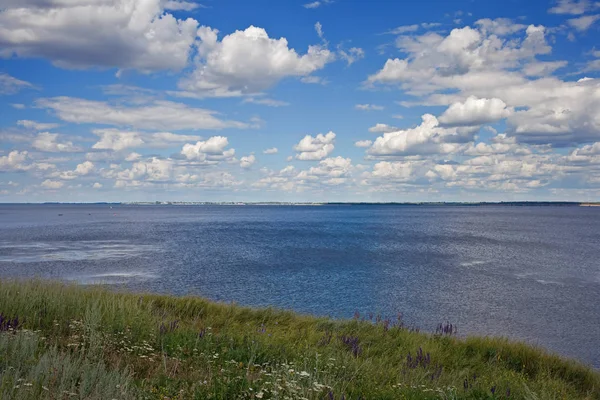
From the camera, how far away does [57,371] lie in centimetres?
593

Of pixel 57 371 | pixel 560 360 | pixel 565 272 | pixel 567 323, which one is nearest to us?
pixel 57 371

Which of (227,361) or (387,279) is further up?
(227,361)

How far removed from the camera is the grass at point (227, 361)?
233 inches

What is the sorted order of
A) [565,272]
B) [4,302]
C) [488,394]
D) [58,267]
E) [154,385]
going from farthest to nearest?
[565,272] < [58,267] < [4,302] < [488,394] < [154,385]

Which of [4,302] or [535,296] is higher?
[4,302]

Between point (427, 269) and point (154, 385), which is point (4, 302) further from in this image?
point (427, 269)

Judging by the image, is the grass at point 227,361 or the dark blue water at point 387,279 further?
the dark blue water at point 387,279

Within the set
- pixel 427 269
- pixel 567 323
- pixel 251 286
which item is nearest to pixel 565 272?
pixel 427 269

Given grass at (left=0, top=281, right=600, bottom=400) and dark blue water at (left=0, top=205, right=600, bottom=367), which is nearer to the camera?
grass at (left=0, top=281, right=600, bottom=400)

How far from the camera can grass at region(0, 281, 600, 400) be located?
19.4 ft

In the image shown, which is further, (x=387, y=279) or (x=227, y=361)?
(x=387, y=279)

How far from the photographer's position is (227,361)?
7312 mm

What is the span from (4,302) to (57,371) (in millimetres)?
5685

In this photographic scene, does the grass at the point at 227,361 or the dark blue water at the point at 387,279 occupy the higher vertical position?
the grass at the point at 227,361
